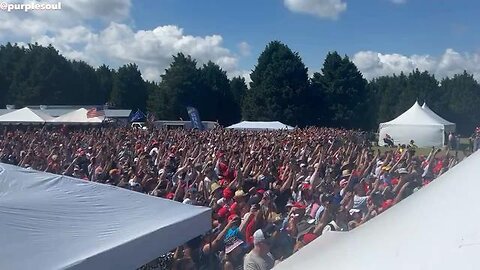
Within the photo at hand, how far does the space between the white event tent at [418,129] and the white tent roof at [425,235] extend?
36.0 m

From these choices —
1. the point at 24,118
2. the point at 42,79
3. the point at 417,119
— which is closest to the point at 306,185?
the point at 24,118

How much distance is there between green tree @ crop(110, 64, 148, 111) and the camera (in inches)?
3009

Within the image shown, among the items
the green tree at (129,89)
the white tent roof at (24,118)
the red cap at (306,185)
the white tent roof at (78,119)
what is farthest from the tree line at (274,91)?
the red cap at (306,185)

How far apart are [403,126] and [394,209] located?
122 ft

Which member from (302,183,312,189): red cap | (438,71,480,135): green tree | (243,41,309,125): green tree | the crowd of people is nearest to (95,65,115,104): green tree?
(243,41,309,125): green tree

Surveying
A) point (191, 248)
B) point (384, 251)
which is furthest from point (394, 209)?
point (191, 248)

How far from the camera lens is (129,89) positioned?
254 ft

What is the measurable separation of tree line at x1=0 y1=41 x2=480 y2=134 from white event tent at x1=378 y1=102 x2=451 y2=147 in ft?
67.0

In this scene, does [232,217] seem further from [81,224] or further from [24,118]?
[24,118]

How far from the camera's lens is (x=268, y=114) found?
2357 inches

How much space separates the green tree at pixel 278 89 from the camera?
5975 cm

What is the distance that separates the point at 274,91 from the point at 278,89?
469mm

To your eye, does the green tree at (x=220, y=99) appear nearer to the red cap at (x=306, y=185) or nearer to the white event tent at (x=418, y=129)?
the white event tent at (x=418, y=129)

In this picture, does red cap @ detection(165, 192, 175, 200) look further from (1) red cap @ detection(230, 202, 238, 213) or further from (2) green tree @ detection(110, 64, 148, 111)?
(2) green tree @ detection(110, 64, 148, 111)
